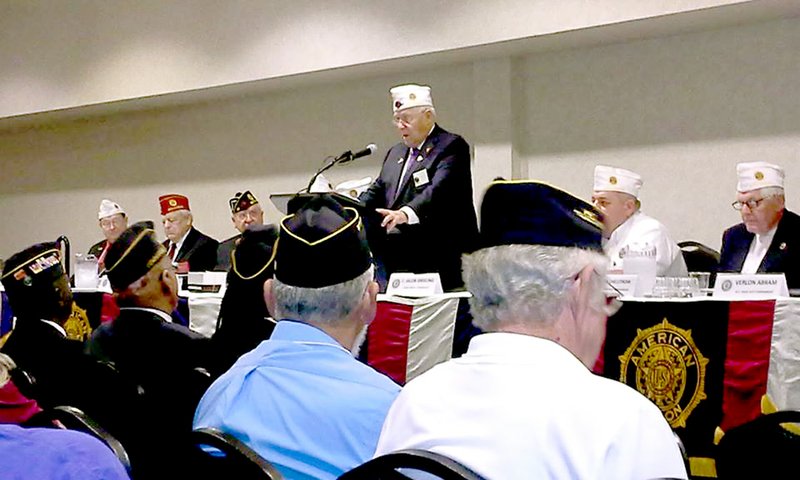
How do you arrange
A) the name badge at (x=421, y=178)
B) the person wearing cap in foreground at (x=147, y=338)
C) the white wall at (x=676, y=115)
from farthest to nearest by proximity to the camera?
the white wall at (x=676, y=115)
the name badge at (x=421, y=178)
the person wearing cap in foreground at (x=147, y=338)

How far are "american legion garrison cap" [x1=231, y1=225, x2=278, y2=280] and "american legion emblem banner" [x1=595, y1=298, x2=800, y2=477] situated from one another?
1.17 meters

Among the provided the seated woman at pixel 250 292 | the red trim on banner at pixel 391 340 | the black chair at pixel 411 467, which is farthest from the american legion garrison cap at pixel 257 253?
the black chair at pixel 411 467

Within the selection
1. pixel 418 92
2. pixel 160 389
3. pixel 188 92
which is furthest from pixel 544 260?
pixel 188 92

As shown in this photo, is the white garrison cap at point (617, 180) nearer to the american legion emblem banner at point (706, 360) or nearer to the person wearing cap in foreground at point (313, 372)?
the american legion emblem banner at point (706, 360)

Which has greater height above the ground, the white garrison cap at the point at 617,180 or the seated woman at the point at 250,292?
the white garrison cap at the point at 617,180

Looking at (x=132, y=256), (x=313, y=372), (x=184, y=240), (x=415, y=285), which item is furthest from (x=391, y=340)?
(x=184, y=240)

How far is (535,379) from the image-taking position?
93 cm

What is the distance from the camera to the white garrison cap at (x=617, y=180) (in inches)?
186

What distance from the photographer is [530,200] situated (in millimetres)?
1088

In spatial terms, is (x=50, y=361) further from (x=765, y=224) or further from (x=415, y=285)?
(x=765, y=224)

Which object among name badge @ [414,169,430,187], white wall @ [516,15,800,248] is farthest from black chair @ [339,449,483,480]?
white wall @ [516,15,800,248]

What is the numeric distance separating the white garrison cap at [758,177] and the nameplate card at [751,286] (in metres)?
1.23

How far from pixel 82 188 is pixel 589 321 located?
334 inches

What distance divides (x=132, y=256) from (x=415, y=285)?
4.42 ft
